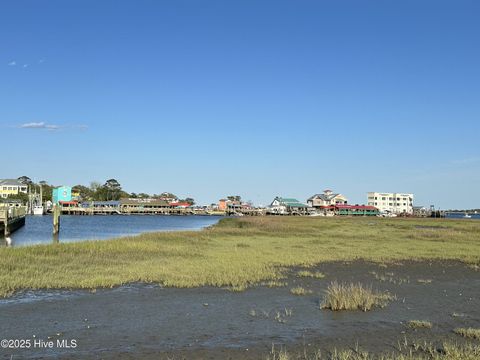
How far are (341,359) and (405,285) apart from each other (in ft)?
41.3

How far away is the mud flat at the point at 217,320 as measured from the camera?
11945mm

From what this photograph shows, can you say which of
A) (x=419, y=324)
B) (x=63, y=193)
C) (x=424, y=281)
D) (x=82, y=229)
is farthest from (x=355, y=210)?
(x=419, y=324)

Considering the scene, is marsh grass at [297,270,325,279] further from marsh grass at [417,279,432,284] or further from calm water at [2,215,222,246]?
calm water at [2,215,222,246]

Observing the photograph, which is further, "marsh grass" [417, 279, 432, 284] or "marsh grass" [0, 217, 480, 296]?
"marsh grass" [417, 279, 432, 284]

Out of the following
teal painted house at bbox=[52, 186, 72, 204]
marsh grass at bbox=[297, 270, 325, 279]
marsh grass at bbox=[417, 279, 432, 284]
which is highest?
teal painted house at bbox=[52, 186, 72, 204]

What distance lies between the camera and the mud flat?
39.2 feet

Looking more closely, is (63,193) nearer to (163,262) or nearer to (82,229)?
(82,229)

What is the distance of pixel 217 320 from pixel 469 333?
7410 mm

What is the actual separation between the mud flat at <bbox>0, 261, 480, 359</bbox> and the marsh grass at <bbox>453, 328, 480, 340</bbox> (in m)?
0.29

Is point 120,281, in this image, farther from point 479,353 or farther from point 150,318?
point 479,353

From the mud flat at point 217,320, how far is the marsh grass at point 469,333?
0.29 metres

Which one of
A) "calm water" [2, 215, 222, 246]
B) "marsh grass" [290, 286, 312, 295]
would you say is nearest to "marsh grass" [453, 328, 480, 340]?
"marsh grass" [290, 286, 312, 295]

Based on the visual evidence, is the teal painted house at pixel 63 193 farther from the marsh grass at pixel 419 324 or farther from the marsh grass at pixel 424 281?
the marsh grass at pixel 419 324

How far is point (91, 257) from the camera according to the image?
28391 millimetres
